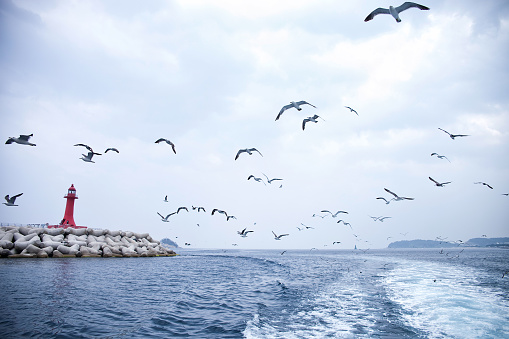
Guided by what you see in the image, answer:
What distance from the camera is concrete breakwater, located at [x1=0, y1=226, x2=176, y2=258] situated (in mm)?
31750

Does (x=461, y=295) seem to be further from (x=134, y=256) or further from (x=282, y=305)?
(x=134, y=256)

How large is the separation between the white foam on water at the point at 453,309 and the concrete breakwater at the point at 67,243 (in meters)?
33.9

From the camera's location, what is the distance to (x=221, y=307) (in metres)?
12.7

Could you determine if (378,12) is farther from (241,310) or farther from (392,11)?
(241,310)

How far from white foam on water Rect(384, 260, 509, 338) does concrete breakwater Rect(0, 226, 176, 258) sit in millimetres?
33911

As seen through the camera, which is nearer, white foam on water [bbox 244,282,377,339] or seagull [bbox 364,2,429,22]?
white foam on water [bbox 244,282,377,339]

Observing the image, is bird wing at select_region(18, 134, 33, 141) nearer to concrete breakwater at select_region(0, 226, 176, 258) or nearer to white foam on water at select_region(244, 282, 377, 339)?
white foam on water at select_region(244, 282, 377, 339)

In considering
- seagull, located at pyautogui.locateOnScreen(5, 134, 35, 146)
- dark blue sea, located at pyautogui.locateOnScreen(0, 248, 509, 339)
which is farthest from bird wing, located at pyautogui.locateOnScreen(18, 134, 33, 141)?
dark blue sea, located at pyautogui.locateOnScreen(0, 248, 509, 339)

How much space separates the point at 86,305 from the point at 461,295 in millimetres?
17862

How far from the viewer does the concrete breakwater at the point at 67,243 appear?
31750 mm

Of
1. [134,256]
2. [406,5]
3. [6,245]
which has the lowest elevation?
[134,256]

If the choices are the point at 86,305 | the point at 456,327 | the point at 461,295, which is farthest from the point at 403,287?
the point at 86,305

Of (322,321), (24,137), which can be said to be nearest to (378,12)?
(322,321)

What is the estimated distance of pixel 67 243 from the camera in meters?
36.2
